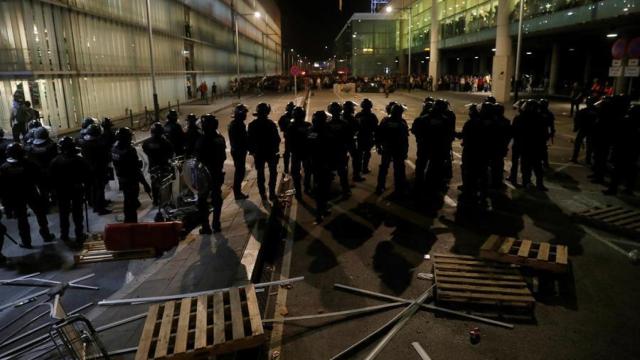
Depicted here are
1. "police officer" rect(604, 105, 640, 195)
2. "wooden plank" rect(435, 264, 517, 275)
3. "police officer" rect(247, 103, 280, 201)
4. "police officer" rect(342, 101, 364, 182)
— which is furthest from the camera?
"police officer" rect(342, 101, 364, 182)

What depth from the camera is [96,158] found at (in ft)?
30.6

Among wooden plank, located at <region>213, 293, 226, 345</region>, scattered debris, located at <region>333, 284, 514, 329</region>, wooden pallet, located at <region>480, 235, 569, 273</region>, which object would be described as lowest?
scattered debris, located at <region>333, 284, 514, 329</region>

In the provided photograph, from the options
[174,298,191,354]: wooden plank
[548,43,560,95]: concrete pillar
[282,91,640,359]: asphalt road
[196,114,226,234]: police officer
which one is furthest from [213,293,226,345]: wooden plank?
[548,43,560,95]: concrete pillar

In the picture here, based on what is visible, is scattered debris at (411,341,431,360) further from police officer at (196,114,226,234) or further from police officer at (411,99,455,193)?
police officer at (411,99,455,193)

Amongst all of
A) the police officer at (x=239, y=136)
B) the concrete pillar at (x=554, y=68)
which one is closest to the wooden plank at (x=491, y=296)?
the police officer at (x=239, y=136)

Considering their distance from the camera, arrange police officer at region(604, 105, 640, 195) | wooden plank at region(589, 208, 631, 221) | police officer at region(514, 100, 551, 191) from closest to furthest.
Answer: wooden plank at region(589, 208, 631, 221) < police officer at region(604, 105, 640, 195) < police officer at region(514, 100, 551, 191)

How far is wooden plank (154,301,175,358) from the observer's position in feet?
13.1

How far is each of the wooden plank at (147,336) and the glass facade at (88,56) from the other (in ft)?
43.3

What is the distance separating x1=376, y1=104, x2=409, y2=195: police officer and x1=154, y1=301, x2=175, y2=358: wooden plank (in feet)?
19.8

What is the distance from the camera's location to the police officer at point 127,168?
26.7 ft

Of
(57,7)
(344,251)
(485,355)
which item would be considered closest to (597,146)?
(344,251)

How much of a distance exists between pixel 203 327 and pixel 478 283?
3.33 m

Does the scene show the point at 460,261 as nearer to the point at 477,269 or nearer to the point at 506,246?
the point at 477,269

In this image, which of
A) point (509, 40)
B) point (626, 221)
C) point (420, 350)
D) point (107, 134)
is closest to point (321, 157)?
point (107, 134)
